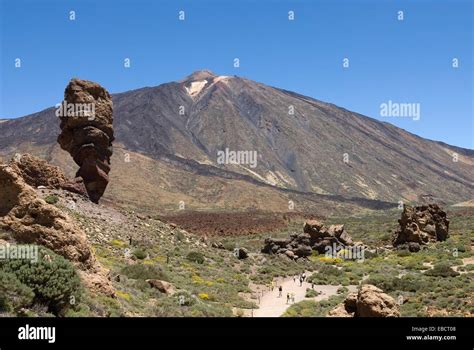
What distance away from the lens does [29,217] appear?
13.3 m

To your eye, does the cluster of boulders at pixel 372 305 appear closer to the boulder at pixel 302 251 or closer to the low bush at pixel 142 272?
the low bush at pixel 142 272

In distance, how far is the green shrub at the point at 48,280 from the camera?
33.6ft

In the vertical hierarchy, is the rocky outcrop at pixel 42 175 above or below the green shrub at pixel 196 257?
above

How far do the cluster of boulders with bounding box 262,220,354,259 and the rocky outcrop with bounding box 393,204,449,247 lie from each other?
5.34m

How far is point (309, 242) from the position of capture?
47.1 meters

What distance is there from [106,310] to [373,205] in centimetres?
12635

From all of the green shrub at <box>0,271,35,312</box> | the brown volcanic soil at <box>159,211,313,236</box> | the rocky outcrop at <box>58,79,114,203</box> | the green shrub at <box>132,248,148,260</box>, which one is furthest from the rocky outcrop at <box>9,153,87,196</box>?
the green shrub at <box>0,271,35,312</box>

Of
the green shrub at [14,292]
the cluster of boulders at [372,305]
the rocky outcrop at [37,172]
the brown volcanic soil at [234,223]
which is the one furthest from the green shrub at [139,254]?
the brown volcanic soil at [234,223]

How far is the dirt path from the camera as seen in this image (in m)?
22.2

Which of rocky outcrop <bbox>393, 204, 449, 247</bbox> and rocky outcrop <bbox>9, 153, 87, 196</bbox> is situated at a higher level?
rocky outcrop <bbox>9, 153, 87, 196</bbox>

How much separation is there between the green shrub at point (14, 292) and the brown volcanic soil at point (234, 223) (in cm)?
5155

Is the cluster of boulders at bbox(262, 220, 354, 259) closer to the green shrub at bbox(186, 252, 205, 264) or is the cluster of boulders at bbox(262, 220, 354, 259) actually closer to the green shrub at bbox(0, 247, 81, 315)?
the green shrub at bbox(186, 252, 205, 264)
